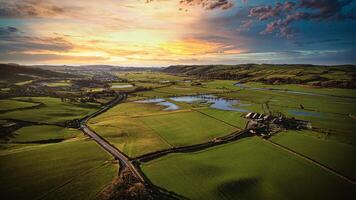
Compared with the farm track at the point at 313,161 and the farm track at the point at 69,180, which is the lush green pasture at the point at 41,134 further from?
the farm track at the point at 313,161

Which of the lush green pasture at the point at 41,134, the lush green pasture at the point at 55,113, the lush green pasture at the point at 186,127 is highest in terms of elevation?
the lush green pasture at the point at 55,113

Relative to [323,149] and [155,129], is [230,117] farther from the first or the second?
[323,149]

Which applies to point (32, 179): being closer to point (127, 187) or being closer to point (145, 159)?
point (127, 187)

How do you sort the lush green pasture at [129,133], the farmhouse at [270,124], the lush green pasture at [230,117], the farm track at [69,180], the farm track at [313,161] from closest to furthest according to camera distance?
the farm track at [69,180] < the farm track at [313,161] < the lush green pasture at [129,133] < the farmhouse at [270,124] < the lush green pasture at [230,117]

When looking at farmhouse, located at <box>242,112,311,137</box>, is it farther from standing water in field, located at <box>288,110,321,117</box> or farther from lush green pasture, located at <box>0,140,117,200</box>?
lush green pasture, located at <box>0,140,117,200</box>

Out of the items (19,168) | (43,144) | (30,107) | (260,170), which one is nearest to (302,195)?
(260,170)

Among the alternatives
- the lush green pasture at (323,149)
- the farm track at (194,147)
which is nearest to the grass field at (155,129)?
the farm track at (194,147)
